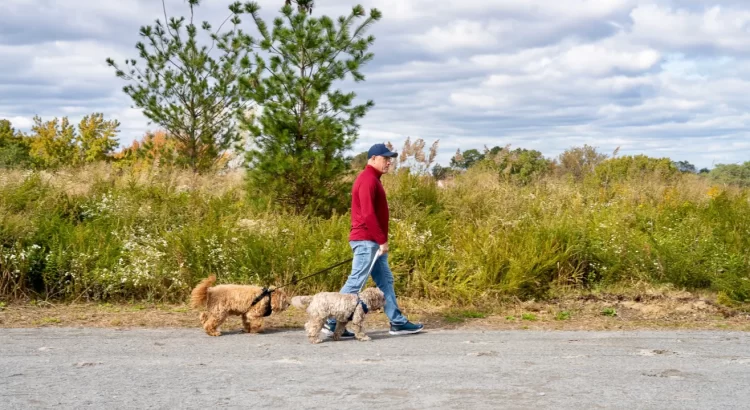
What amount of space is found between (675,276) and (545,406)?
6655 millimetres

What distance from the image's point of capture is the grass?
10898 millimetres

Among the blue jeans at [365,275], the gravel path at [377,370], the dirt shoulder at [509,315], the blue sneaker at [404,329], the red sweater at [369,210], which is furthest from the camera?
the dirt shoulder at [509,315]

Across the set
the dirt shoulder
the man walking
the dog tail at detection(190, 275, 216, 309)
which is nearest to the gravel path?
the dog tail at detection(190, 275, 216, 309)

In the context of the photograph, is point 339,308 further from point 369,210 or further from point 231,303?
point 231,303

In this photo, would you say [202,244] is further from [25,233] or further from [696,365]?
[696,365]

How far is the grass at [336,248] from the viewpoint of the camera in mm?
10898

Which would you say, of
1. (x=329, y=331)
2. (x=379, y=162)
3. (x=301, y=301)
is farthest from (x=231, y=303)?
(x=379, y=162)

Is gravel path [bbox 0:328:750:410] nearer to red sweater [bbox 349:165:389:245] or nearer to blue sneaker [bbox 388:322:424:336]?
blue sneaker [bbox 388:322:424:336]

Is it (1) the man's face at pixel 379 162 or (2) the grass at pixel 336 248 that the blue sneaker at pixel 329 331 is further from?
(2) the grass at pixel 336 248

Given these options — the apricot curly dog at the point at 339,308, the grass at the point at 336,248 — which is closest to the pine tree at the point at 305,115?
the grass at the point at 336,248

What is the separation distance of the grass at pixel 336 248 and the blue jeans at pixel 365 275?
188cm

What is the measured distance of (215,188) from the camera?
16578 millimetres

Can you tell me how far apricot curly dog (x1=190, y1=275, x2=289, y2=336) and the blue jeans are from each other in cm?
74

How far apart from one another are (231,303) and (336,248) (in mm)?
3264
